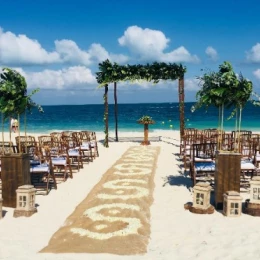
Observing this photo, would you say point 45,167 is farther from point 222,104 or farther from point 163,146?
point 163,146

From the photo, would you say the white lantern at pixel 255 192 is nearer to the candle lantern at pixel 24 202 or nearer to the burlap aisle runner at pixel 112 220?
the burlap aisle runner at pixel 112 220

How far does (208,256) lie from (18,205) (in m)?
3.65

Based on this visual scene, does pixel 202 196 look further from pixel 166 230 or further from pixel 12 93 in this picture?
pixel 12 93

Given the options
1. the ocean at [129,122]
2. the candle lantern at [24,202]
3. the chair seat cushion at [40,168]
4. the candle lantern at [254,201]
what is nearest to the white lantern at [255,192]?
the candle lantern at [254,201]

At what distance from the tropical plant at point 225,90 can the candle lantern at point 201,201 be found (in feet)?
5.47

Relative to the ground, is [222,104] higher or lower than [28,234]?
higher

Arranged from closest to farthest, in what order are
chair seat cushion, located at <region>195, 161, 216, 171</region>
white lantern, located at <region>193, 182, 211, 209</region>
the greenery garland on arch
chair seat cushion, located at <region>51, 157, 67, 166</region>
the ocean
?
white lantern, located at <region>193, 182, 211, 209</region>
chair seat cushion, located at <region>195, 161, 216, 171</region>
chair seat cushion, located at <region>51, 157, 67, 166</region>
the greenery garland on arch
the ocean

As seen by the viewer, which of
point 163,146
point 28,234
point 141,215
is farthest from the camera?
point 163,146

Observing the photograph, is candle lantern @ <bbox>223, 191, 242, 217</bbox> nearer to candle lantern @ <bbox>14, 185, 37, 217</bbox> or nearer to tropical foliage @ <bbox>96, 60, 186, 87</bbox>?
candle lantern @ <bbox>14, 185, 37, 217</bbox>

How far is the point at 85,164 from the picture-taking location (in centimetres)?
1277

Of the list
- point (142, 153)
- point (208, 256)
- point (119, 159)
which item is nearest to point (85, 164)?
point (119, 159)

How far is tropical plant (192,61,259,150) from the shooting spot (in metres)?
7.93

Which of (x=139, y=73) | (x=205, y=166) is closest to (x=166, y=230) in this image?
(x=205, y=166)

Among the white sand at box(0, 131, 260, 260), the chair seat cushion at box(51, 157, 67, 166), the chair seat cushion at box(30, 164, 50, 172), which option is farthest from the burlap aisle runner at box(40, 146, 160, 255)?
the chair seat cushion at box(30, 164, 50, 172)
